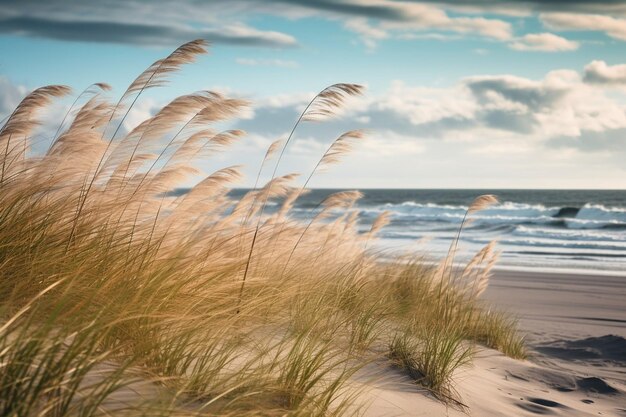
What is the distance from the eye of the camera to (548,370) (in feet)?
19.2

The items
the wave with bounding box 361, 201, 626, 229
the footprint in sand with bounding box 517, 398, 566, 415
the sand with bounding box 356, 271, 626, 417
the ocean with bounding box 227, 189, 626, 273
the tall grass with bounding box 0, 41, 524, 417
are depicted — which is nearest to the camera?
the tall grass with bounding box 0, 41, 524, 417

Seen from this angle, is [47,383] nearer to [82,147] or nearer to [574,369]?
[82,147]

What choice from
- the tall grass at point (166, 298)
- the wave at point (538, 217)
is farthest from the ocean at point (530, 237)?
the tall grass at point (166, 298)

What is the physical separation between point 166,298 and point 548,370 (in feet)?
13.5

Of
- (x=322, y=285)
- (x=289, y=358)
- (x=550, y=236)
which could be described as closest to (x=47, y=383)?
(x=289, y=358)

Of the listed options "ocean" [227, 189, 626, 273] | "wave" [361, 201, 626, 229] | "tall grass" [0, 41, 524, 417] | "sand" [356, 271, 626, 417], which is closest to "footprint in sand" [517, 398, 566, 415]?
"sand" [356, 271, 626, 417]

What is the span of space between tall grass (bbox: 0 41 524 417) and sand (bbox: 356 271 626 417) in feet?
0.83

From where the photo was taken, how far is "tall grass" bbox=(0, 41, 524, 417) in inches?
92.4

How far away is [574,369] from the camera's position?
21.0 ft

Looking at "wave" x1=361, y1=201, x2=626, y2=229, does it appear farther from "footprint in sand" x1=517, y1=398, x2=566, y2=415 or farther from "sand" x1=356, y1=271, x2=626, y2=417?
"footprint in sand" x1=517, y1=398, x2=566, y2=415

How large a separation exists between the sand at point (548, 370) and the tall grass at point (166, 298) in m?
0.25

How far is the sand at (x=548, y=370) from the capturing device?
393 cm

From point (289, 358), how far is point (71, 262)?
130 centimetres

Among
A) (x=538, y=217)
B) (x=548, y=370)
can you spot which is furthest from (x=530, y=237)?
(x=548, y=370)
